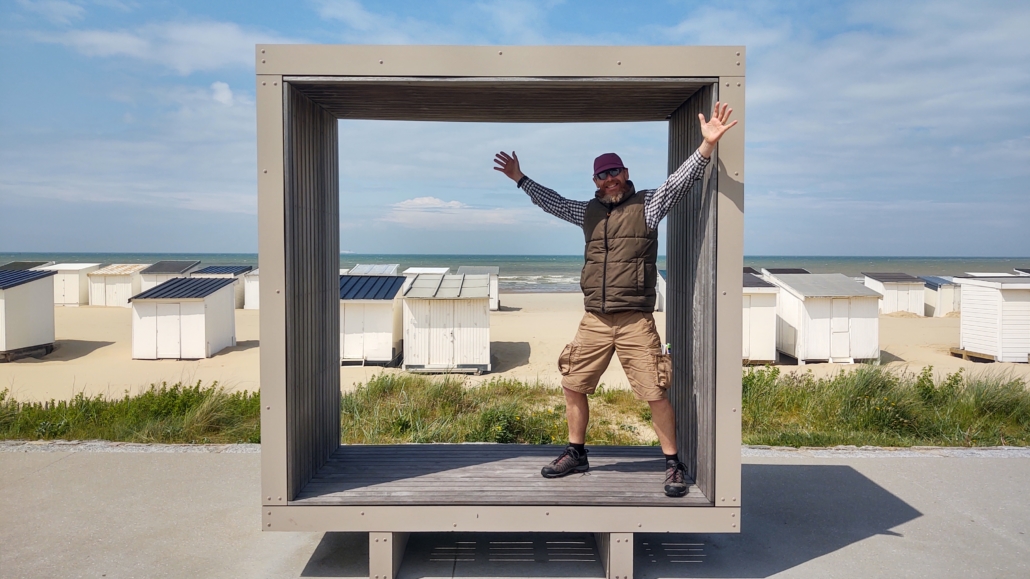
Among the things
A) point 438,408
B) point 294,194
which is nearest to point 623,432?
point 438,408

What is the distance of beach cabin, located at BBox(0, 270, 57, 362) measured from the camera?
12867mm

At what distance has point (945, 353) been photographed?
14.7 metres

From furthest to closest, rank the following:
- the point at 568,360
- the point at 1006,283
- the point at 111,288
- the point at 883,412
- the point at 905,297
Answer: the point at 111,288, the point at 905,297, the point at 1006,283, the point at 883,412, the point at 568,360

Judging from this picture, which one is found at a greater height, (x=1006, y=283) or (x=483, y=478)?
(x=1006, y=283)

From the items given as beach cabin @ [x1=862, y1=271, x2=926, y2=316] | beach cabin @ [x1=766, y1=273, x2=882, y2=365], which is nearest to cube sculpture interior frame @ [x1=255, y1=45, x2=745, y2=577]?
beach cabin @ [x1=766, y1=273, x2=882, y2=365]

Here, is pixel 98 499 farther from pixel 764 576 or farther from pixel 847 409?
pixel 847 409

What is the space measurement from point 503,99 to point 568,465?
208 cm

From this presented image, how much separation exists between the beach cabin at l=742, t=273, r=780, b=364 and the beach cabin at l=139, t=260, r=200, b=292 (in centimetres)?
1701

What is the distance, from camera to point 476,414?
7.24 m

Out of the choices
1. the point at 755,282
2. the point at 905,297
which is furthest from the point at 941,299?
the point at 755,282

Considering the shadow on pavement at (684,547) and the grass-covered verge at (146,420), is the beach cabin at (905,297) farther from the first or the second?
the grass-covered verge at (146,420)

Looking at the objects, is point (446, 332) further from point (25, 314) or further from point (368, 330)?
point (25, 314)

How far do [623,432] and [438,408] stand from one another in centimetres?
197

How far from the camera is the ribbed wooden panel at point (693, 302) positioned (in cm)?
357
